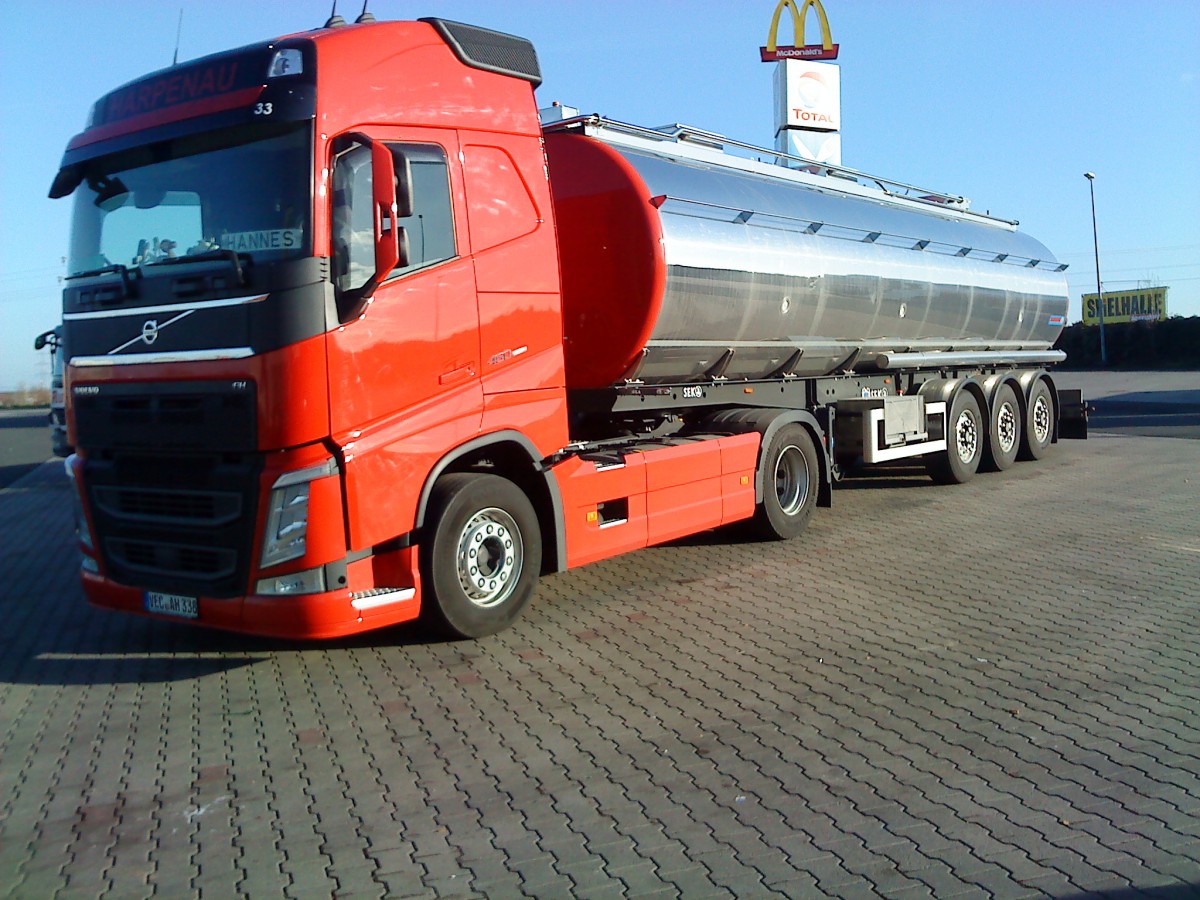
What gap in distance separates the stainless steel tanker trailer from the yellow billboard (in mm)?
62913

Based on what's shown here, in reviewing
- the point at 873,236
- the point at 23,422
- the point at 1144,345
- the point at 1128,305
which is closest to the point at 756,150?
the point at 873,236

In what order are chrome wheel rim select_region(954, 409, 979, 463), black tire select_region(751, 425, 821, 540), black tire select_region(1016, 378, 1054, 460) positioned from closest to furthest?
1. black tire select_region(751, 425, 821, 540)
2. chrome wheel rim select_region(954, 409, 979, 463)
3. black tire select_region(1016, 378, 1054, 460)

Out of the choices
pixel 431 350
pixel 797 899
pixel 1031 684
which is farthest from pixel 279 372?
pixel 1031 684

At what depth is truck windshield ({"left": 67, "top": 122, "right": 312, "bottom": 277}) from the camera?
6.04 metres

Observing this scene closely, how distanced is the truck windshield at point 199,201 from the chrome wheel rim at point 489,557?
6.97ft

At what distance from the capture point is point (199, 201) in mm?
6277

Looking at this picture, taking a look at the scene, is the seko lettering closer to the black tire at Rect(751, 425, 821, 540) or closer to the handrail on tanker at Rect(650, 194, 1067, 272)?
the handrail on tanker at Rect(650, 194, 1067, 272)

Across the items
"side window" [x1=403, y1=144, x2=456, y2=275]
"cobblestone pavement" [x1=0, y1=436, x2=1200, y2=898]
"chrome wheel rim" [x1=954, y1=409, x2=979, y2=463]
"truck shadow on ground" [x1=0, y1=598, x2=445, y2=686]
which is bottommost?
"cobblestone pavement" [x1=0, y1=436, x2=1200, y2=898]

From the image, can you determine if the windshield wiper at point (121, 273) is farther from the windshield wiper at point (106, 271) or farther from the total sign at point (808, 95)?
the total sign at point (808, 95)

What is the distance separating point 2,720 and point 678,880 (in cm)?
422

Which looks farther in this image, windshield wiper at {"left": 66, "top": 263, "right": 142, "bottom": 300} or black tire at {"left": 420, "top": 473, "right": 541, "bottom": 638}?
black tire at {"left": 420, "top": 473, "right": 541, "bottom": 638}

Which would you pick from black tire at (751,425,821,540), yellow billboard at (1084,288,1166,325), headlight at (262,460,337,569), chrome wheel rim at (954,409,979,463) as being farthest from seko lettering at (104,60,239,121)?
yellow billboard at (1084,288,1166,325)

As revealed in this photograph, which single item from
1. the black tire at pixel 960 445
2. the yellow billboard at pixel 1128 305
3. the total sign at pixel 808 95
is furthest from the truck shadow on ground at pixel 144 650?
the yellow billboard at pixel 1128 305

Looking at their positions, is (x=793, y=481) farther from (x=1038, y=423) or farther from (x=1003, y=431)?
(x=1038, y=423)
